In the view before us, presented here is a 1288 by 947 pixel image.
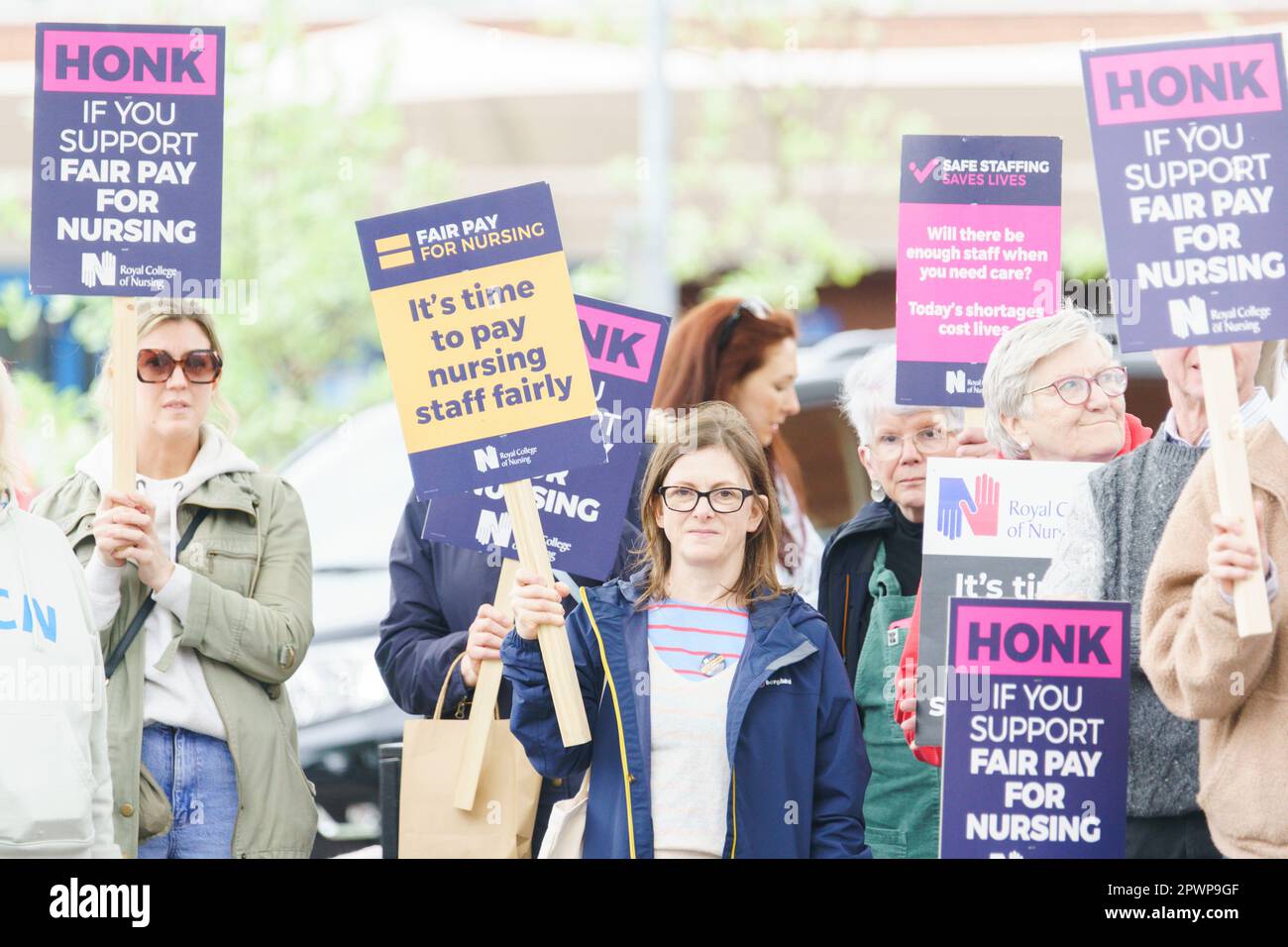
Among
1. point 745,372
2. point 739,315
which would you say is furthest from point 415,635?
point 739,315

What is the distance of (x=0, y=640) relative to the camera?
3.70m

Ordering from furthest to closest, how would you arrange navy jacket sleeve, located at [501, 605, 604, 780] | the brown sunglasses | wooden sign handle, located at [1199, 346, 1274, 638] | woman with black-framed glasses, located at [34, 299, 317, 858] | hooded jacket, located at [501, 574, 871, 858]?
the brown sunglasses, woman with black-framed glasses, located at [34, 299, 317, 858], navy jacket sleeve, located at [501, 605, 604, 780], hooded jacket, located at [501, 574, 871, 858], wooden sign handle, located at [1199, 346, 1274, 638]

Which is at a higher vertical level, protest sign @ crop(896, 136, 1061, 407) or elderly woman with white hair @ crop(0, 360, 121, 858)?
protest sign @ crop(896, 136, 1061, 407)

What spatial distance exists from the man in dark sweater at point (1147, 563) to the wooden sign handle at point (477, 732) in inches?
52.0

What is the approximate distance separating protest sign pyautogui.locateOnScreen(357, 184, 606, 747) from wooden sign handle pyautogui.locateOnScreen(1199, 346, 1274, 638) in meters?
1.39

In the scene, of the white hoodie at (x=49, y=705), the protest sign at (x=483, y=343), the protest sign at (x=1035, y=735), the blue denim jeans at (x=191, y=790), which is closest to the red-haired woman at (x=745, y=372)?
the protest sign at (x=483, y=343)

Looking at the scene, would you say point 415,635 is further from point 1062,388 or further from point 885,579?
point 1062,388

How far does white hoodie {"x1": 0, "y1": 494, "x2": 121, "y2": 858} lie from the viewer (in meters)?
3.64

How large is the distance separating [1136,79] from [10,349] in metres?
16.1

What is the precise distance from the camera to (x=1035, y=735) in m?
3.72

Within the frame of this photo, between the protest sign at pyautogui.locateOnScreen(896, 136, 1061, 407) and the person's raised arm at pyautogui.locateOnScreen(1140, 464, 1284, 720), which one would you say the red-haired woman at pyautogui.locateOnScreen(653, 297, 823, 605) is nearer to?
the protest sign at pyautogui.locateOnScreen(896, 136, 1061, 407)

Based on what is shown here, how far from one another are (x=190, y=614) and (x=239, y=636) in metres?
0.12

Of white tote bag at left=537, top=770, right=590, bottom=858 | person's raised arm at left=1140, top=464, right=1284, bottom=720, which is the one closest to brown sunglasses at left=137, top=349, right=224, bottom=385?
white tote bag at left=537, top=770, right=590, bottom=858

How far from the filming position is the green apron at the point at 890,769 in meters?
4.43
